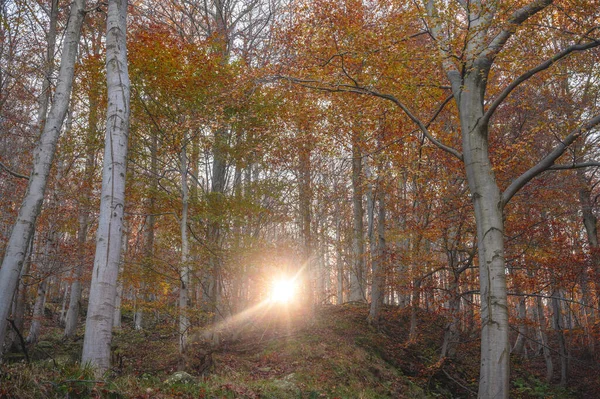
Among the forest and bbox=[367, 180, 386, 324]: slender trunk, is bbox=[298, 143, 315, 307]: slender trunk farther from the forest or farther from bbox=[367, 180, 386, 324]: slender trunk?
bbox=[367, 180, 386, 324]: slender trunk

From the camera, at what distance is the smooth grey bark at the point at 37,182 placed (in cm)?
531

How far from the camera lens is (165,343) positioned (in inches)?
511

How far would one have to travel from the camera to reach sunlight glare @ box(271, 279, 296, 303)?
15.4 metres

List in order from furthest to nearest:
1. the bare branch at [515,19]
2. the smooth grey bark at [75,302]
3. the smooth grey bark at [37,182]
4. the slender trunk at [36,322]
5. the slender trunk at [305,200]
A: the slender trunk at [305,200] < the smooth grey bark at [75,302] < the slender trunk at [36,322] < the bare branch at [515,19] < the smooth grey bark at [37,182]

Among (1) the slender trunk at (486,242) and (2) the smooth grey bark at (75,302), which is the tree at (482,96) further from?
(2) the smooth grey bark at (75,302)

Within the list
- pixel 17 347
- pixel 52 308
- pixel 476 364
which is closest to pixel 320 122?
pixel 476 364

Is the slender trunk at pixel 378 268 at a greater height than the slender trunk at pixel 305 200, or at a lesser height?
lesser

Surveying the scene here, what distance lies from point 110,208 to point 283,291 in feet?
40.1

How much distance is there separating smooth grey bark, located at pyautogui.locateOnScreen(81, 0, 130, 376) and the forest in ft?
0.08

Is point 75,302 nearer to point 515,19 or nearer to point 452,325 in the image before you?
point 452,325

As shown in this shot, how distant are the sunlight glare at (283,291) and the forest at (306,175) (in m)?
0.42

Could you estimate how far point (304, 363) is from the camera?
8883 millimetres

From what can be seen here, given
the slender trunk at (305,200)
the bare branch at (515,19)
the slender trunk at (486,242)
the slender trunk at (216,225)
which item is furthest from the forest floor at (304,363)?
the bare branch at (515,19)

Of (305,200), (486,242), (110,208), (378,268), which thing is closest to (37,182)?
(110,208)
